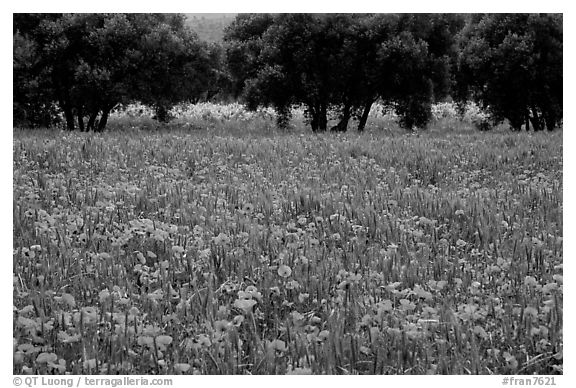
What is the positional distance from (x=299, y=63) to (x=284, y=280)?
2019cm

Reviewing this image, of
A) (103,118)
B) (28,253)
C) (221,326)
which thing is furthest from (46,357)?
(103,118)

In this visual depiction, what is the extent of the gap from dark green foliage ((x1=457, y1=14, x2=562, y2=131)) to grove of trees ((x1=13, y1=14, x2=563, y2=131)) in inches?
1.8

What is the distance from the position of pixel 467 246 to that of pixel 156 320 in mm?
3195

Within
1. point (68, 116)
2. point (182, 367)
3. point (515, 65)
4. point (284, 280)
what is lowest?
point (182, 367)

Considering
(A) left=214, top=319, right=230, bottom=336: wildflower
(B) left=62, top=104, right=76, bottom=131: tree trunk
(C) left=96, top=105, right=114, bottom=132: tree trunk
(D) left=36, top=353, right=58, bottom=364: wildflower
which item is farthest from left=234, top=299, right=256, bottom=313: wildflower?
(B) left=62, top=104, right=76, bottom=131: tree trunk

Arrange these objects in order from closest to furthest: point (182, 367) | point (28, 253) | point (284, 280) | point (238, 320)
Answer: point (182, 367), point (238, 320), point (284, 280), point (28, 253)

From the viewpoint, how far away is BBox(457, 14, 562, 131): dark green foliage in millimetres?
24531

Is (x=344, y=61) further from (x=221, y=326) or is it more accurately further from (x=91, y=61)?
(x=221, y=326)

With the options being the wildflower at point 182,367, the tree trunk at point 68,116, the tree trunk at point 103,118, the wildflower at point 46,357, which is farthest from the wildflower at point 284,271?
the tree trunk at point 68,116

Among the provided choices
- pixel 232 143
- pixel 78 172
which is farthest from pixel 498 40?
pixel 78 172

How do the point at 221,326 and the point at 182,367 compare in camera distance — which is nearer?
the point at 182,367

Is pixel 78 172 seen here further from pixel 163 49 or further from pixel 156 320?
pixel 163 49

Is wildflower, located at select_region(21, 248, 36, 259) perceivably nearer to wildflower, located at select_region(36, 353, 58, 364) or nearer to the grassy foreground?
the grassy foreground

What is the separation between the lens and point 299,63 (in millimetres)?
24391
